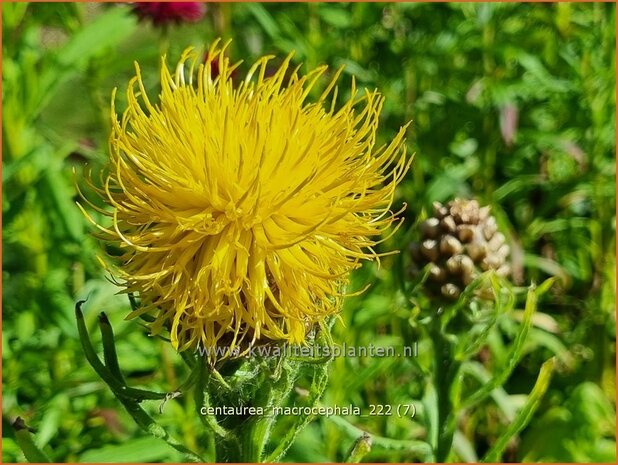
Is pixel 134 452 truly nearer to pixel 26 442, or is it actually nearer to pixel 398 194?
pixel 26 442

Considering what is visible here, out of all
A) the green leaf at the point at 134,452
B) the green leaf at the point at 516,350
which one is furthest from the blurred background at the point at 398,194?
the green leaf at the point at 516,350

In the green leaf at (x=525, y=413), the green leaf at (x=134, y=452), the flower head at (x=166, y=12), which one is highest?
the flower head at (x=166, y=12)

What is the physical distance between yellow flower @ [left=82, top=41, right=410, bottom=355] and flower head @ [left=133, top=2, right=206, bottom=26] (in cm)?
86

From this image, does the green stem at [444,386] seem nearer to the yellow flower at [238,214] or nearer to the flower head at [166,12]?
the yellow flower at [238,214]

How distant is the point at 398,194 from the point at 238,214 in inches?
60.5

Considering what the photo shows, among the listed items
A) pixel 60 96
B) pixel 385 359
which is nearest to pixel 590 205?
pixel 385 359

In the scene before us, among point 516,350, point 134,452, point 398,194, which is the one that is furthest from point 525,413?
point 398,194

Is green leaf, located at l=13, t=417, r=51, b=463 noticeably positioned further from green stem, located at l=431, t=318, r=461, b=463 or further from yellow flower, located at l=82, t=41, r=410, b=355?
green stem, located at l=431, t=318, r=461, b=463

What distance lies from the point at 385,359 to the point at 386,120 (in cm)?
123

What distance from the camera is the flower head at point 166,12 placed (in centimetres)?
209

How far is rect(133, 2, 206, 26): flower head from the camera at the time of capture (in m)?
2.09

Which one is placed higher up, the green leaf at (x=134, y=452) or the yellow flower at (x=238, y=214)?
the yellow flower at (x=238, y=214)

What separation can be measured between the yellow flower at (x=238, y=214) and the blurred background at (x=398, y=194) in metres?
0.41

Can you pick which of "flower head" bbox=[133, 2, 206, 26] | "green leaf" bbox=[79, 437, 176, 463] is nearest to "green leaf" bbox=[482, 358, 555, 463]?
"green leaf" bbox=[79, 437, 176, 463]
